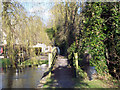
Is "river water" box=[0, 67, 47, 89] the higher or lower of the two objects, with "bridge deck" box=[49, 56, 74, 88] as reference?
lower

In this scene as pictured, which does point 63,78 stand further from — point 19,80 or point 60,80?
point 19,80

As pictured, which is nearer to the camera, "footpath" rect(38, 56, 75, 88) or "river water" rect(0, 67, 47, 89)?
"footpath" rect(38, 56, 75, 88)

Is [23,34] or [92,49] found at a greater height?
[23,34]

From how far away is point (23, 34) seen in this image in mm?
5461

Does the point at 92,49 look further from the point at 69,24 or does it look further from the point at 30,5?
the point at 69,24

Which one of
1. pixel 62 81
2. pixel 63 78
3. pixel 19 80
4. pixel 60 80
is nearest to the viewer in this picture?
pixel 62 81

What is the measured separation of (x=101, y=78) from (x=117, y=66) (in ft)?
3.91

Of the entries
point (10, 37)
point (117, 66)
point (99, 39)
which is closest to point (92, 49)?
point (99, 39)

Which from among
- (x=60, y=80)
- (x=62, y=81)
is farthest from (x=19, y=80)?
(x=62, y=81)

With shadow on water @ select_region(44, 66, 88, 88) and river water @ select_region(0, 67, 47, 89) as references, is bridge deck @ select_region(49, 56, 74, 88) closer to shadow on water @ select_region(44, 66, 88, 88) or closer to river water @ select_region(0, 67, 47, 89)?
shadow on water @ select_region(44, 66, 88, 88)

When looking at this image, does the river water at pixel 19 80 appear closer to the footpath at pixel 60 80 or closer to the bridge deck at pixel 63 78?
the footpath at pixel 60 80

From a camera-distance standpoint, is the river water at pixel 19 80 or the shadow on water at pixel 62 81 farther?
the river water at pixel 19 80

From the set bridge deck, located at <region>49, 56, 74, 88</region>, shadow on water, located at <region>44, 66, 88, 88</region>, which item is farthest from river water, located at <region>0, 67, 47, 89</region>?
bridge deck, located at <region>49, 56, 74, 88</region>

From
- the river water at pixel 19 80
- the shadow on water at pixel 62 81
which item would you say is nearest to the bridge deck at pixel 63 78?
the shadow on water at pixel 62 81
